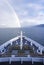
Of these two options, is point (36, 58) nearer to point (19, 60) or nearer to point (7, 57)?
point (19, 60)

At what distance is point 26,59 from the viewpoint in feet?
74.1

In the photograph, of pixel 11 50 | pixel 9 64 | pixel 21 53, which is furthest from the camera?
pixel 11 50

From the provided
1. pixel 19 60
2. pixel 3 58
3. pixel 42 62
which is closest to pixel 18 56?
pixel 19 60

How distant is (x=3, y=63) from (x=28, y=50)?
246 inches

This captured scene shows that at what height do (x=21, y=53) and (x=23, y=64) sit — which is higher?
(x=21, y=53)

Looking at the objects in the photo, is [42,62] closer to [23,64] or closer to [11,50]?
[23,64]

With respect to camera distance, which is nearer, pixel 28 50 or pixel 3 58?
pixel 3 58

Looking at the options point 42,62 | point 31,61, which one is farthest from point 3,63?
point 42,62

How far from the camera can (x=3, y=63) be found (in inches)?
878

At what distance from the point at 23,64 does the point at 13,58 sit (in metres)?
1.75

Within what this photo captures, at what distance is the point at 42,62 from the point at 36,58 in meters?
1.06

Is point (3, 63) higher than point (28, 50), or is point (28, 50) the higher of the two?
point (28, 50)

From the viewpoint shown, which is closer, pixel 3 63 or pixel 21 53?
pixel 3 63

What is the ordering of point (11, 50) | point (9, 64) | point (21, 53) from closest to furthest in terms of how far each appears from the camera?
point (9, 64) → point (21, 53) → point (11, 50)
